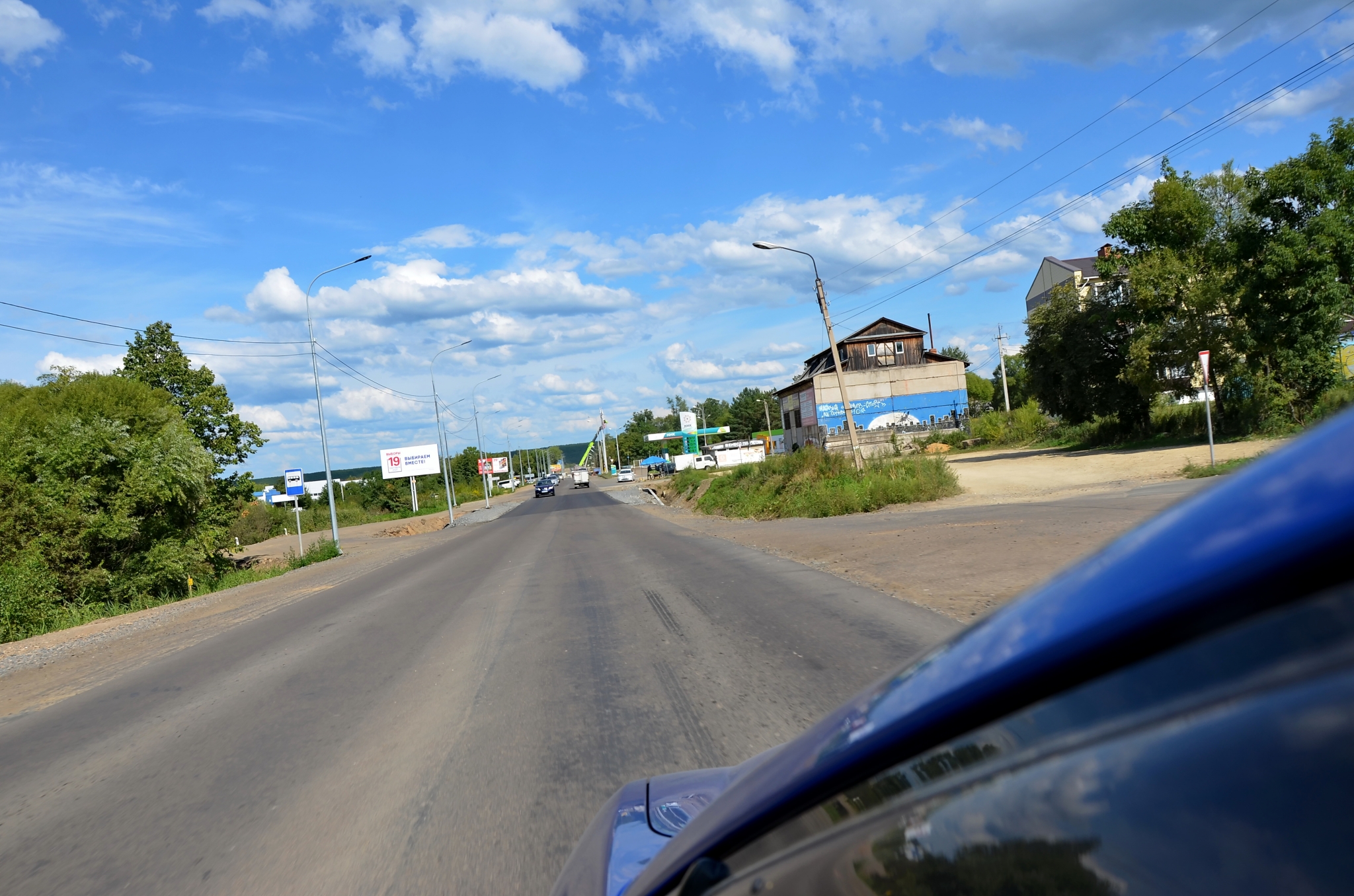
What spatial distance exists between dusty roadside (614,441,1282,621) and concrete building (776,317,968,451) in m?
32.0

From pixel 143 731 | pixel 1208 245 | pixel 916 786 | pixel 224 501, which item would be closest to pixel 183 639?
pixel 143 731

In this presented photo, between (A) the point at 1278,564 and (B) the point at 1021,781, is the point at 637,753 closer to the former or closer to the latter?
(B) the point at 1021,781

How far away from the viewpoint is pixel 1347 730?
2.33 ft

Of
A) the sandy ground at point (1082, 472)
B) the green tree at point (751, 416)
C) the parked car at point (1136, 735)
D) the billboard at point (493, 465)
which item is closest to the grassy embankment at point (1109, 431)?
the sandy ground at point (1082, 472)

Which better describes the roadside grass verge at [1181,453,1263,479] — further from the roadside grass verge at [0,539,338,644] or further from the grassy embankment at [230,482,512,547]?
the grassy embankment at [230,482,512,547]

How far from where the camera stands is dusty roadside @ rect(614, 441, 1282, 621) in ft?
33.0

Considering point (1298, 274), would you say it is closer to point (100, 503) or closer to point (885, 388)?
point (100, 503)

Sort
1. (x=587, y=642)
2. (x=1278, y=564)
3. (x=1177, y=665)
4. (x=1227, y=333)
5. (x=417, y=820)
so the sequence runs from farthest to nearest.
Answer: (x=1227, y=333), (x=587, y=642), (x=417, y=820), (x=1177, y=665), (x=1278, y=564)

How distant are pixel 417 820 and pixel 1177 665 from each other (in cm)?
436

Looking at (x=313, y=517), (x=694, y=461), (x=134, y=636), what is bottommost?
(x=134, y=636)

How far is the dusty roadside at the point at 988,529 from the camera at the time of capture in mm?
10055

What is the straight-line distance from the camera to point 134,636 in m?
15.1

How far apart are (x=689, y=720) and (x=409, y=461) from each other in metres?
96.0

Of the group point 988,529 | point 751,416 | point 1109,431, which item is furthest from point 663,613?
point 751,416
